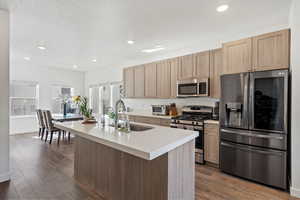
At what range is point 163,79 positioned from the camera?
4457 mm

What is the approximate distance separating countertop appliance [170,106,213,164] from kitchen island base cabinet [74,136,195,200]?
57.1 inches

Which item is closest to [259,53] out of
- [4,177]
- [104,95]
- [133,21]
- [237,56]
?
[237,56]

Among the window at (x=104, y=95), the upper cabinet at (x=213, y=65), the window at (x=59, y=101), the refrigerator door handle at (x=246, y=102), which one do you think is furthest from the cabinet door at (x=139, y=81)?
the window at (x=59, y=101)

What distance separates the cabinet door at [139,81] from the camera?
16.4ft

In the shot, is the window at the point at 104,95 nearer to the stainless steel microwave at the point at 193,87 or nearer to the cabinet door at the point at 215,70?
the stainless steel microwave at the point at 193,87

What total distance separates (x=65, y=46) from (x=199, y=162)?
4418mm

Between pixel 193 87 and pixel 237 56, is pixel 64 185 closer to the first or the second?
pixel 193 87

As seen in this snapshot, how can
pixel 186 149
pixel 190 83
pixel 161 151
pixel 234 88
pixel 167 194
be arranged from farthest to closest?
1. pixel 190 83
2. pixel 234 88
3. pixel 186 149
4. pixel 167 194
5. pixel 161 151

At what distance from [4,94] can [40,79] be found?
4.63 m

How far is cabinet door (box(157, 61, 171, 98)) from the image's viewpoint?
4344 mm

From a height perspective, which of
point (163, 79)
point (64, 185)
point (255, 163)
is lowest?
point (64, 185)

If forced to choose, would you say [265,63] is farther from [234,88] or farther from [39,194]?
[39,194]

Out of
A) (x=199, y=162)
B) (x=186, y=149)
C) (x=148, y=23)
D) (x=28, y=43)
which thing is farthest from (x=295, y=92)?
(x=28, y=43)

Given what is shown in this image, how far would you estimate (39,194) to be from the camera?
232cm
